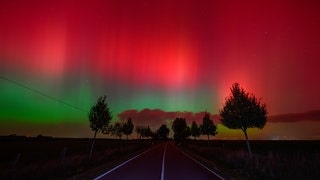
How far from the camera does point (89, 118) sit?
36156mm

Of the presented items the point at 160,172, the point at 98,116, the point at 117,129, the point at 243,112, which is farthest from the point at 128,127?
the point at 160,172

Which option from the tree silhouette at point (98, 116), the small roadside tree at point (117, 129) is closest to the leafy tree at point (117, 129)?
the small roadside tree at point (117, 129)

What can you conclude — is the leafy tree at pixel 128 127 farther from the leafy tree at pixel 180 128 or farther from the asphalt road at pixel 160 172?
the asphalt road at pixel 160 172

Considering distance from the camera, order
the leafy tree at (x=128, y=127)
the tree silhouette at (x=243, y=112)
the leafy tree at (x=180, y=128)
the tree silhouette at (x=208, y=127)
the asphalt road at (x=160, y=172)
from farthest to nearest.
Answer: the leafy tree at (x=180, y=128), the leafy tree at (x=128, y=127), the tree silhouette at (x=208, y=127), the tree silhouette at (x=243, y=112), the asphalt road at (x=160, y=172)

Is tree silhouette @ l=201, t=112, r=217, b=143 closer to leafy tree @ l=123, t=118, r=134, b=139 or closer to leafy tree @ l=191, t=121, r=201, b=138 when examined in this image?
leafy tree @ l=191, t=121, r=201, b=138

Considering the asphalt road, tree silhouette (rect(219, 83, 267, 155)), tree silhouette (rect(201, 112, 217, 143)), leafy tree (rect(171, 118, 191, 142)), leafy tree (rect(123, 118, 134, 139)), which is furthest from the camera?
leafy tree (rect(171, 118, 191, 142))

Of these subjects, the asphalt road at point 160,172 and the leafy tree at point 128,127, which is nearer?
the asphalt road at point 160,172

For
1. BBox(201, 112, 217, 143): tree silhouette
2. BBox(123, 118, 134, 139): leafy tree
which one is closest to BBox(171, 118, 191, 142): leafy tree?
BBox(123, 118, 134, 139): leafy tree

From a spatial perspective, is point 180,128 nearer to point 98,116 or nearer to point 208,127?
point 208,127

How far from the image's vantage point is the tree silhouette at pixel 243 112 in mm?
29766

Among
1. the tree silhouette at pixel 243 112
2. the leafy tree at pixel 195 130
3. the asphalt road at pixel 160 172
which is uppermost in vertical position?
the leafy tree at pixel 195 130

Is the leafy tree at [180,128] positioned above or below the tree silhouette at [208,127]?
above

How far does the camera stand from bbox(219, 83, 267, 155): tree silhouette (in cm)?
2977

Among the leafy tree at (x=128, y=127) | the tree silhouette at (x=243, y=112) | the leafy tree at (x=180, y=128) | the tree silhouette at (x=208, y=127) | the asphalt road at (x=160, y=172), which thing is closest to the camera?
the asphalt road at (x=160, y=172)
